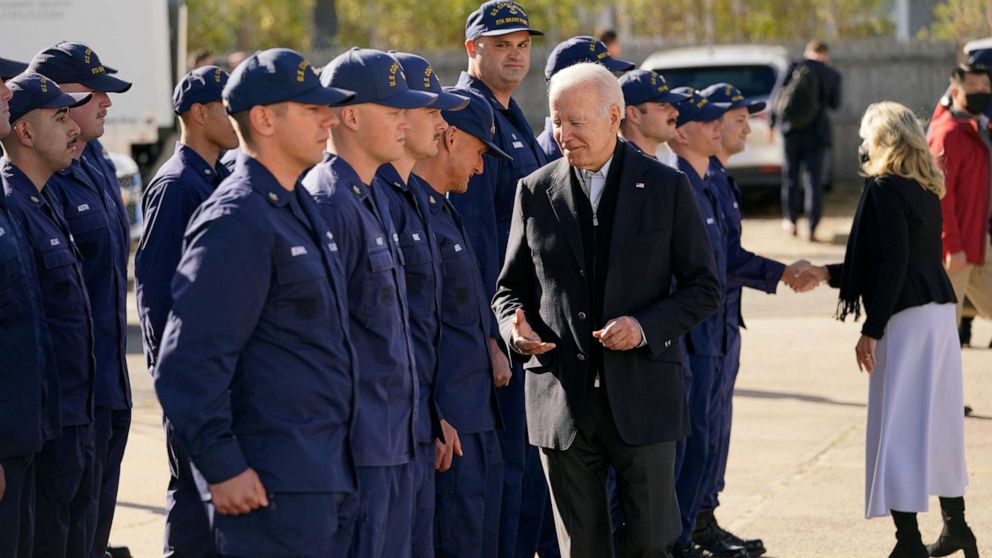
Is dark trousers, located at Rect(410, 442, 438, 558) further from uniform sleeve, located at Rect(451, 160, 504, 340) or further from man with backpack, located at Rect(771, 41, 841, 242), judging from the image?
man with backpack, located at Rect(771, 41, 841, 242)

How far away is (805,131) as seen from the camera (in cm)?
1834

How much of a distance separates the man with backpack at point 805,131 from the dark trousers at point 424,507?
13584 millimetres

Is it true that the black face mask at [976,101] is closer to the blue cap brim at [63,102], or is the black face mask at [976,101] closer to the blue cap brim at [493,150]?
the blue cap brim at [493,150]

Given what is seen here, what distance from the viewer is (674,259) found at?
18.1ft

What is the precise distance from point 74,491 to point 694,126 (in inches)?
128

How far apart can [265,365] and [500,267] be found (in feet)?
7.68

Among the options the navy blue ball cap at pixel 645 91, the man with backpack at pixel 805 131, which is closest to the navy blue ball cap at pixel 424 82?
the navy blue ball cap at pixel 645 91

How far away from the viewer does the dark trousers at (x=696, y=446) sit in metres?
7.01

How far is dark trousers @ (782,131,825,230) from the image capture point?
18188 millimetres

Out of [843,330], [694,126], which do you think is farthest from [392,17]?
[694,126]

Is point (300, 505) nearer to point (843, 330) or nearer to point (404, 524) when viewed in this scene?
point (404, 524)

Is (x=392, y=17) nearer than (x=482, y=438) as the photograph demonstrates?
No

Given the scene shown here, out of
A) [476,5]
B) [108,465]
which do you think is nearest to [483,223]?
[108,465]

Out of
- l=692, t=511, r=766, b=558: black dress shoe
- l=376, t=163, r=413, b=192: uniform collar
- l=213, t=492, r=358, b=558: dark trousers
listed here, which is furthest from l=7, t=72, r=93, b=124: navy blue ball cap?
l=692, t=511, r=766, b=558: black dress shoe
